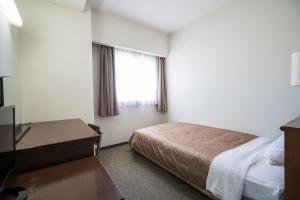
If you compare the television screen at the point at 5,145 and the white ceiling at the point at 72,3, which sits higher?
the white ceiling at the point at 72,3

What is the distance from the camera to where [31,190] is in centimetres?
79

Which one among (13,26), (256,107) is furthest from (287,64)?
(13,26)

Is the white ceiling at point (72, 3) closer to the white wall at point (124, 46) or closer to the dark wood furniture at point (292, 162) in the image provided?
the white wall at point (124, 46)

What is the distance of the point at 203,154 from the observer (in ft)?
5.82

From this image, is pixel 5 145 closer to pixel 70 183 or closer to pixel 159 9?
pixel 70 183

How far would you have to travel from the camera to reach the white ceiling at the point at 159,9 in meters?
2.60

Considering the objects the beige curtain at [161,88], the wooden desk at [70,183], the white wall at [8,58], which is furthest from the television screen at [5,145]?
the beige curtain at [161,88]

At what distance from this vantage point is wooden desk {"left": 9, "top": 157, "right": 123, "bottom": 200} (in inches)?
29.2

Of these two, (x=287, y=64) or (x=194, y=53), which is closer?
(x=287, y=64)

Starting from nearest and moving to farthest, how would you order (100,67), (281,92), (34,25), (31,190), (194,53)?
(31,190)
(34,25)
(281,92)
(100,67)
(194,53)

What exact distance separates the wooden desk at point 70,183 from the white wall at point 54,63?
1.37 m

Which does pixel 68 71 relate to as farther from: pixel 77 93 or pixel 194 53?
pixel 194 53

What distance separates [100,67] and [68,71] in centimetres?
89

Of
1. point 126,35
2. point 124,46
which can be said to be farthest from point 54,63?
point 126,35
